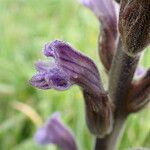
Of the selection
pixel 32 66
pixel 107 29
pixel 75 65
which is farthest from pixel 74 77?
pixel 32 66

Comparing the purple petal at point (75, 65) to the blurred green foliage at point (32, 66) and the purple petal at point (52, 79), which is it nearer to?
the purple petal at point (52, 79)

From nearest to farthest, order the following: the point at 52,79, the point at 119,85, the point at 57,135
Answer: the point at 52,79
the point at 119,85
the point at 57,135

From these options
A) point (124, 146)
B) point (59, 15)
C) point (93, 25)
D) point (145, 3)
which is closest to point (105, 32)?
point (145, 3)

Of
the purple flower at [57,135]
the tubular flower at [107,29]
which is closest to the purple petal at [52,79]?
the tubular flower at [107,29]

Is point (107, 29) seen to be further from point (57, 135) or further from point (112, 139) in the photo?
point (57, 135)

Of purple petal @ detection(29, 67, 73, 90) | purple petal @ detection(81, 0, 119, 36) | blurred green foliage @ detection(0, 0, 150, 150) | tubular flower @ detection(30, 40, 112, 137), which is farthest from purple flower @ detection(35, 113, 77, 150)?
purple petal @ detection(29, 67, 73, 90)

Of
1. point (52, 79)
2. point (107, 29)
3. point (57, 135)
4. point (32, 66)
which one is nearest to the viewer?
point (52, 79)
